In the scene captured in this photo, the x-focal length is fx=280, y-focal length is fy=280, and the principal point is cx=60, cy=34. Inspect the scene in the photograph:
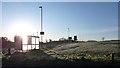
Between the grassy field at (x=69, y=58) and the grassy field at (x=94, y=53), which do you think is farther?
the grassy field at (x=94, y=53)

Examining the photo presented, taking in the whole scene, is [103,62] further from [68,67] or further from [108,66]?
[68,67]

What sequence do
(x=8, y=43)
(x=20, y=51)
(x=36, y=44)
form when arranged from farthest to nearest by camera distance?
(x=8, y=43) < (x=36, y=44) < (x=20, y=51)

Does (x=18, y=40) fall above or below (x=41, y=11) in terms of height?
below

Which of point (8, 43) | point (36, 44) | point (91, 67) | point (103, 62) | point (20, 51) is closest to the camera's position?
point (91, 67)

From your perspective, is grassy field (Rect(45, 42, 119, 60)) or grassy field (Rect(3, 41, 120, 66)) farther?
grassy field (Rect(45, 42, 119, 60))

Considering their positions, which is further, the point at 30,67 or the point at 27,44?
the point at 27,44

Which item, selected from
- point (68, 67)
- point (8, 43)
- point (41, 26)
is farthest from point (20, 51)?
point (8, 43)

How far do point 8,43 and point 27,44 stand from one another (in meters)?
20.4

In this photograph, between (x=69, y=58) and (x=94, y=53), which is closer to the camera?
(x=69, y=58)

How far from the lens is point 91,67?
63.4 ft

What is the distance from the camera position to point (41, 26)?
35.1 metres

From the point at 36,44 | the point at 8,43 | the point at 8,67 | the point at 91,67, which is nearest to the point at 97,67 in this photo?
the point at 91,67

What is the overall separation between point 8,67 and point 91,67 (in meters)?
5.76

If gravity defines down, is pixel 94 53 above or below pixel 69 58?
above
